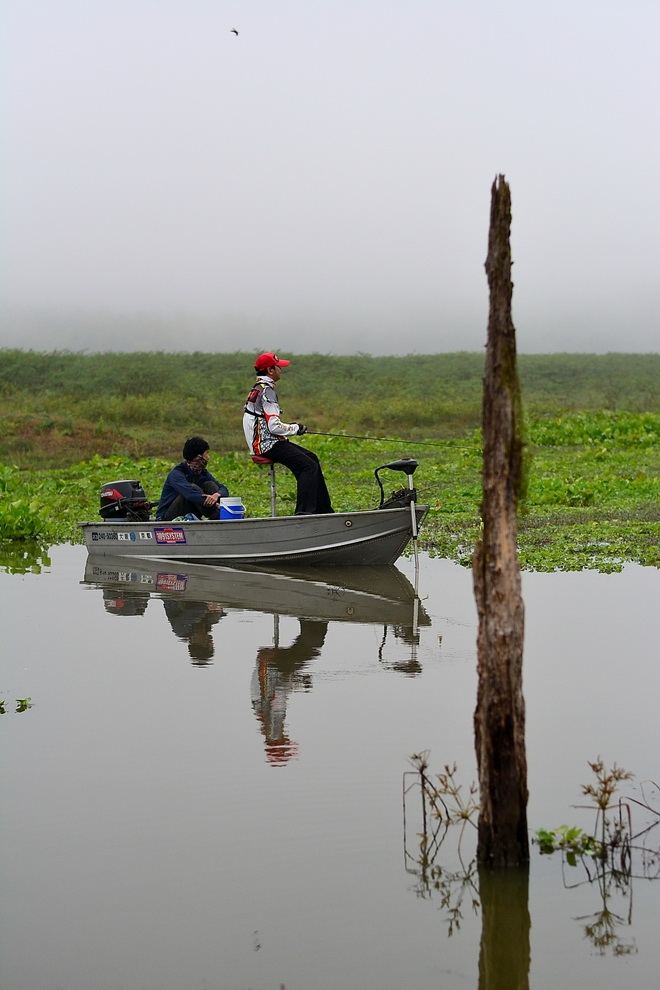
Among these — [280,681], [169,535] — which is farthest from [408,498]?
[280,681]

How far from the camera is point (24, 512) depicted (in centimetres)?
1920

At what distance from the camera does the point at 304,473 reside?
47.3 ft

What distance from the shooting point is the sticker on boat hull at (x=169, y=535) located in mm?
15391

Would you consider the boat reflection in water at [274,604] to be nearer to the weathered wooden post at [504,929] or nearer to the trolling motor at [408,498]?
the trolling motor at [408,498]

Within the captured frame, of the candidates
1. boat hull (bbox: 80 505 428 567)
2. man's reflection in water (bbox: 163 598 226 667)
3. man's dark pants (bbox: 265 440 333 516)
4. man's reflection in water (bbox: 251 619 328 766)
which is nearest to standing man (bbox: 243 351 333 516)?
man's dark pants (bbox: 265 440 333 516)

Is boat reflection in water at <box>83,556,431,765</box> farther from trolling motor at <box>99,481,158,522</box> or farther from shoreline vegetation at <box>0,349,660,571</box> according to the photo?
shoreline vegetation at <box>0,349,660,571</box>

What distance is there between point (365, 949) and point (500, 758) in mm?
972

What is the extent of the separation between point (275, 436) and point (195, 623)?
2.74m

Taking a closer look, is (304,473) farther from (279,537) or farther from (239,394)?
(239,394)

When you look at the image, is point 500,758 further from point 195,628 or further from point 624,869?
point 195,628

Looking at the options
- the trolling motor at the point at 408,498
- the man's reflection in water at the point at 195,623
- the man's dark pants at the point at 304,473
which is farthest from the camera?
the man's dark pants at the point at 304,473

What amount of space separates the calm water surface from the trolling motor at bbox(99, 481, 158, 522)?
3.18m

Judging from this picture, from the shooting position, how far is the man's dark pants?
46.8ft

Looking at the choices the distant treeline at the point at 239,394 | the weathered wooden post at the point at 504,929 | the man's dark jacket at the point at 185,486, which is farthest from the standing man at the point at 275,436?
Result: the distant treeline at the point at 239,394
